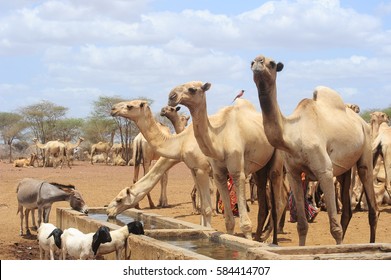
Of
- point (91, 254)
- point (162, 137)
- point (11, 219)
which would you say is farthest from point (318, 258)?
point (11, 219)

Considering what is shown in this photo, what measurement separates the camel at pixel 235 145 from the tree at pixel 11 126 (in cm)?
6427

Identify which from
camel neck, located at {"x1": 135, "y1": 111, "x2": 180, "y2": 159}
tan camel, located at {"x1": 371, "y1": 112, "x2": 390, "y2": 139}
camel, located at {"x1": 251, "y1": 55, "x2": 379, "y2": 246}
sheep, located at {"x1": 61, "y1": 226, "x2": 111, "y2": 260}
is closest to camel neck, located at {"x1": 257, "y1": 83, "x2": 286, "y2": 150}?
camel, located at {"x1": 251, "y1": 55, "x2": 379, "y2": 246}

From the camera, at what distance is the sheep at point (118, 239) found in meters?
9.10

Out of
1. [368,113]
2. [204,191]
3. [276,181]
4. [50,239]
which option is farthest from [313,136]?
[368,113]

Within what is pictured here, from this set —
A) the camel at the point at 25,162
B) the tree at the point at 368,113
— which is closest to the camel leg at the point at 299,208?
the camel at the point at 25,162

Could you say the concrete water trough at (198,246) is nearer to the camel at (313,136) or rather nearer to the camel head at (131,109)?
the camel at (313,136)

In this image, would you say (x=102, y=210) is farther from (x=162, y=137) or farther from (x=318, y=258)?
(x=318, y=258)

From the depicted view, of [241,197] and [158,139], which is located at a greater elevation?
[158,139]

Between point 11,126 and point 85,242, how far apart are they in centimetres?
6970

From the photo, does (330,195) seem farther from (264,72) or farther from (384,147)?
(384,147)

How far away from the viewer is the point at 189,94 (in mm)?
9836

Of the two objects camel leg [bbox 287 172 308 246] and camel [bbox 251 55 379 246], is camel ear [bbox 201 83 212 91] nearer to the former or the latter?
camel [bbox 251 55 379 246]

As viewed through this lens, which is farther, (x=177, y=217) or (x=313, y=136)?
(x=177, y=217)

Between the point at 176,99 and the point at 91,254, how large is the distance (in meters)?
2.32
